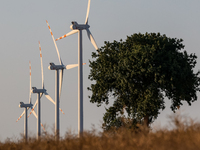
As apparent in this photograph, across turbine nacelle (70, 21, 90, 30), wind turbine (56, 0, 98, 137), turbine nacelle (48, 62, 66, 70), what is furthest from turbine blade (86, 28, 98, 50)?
turbine nacelle (48, 62, 66, 70)

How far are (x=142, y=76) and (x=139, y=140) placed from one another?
1243 inches

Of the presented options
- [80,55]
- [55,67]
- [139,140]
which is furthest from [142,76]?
[139,140]

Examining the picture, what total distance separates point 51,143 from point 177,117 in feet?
21.1

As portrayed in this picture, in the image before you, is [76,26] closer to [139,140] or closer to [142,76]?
[142,76]

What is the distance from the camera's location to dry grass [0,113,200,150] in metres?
13.7

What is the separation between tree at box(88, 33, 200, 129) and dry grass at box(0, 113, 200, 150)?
25.8 m

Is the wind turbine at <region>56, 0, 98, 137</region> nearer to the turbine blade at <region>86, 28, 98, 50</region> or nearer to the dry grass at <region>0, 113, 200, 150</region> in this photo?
the turbine blade at <region>86, 28, 98, 50</region>

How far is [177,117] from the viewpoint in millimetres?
16797

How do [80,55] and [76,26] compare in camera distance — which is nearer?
[80,55]

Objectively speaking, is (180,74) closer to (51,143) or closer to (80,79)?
(80,79)

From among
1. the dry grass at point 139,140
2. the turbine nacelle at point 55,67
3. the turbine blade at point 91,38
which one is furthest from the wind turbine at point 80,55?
the dry grass at point 139,140

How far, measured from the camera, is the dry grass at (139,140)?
13.7 meters

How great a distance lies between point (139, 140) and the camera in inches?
578

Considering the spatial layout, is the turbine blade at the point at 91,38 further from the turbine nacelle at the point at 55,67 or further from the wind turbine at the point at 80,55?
the turbine nacelle at the point at 55,67
